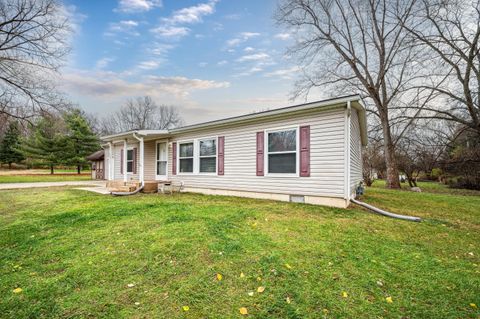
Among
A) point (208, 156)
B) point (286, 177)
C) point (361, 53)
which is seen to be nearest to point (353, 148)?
point (286, 177)

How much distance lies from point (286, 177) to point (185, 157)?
200 inches

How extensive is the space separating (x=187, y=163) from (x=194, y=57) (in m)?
6.74

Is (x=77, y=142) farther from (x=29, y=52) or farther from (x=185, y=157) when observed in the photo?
(x=185, y=157)

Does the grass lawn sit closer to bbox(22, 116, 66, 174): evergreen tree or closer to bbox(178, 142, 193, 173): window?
bbox(178, 142, 193, 173): window

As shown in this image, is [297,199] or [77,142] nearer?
[297,199]

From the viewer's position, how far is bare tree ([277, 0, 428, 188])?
14727 millimetres

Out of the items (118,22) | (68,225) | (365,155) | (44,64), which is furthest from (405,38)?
(44,64)

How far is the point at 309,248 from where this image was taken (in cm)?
370

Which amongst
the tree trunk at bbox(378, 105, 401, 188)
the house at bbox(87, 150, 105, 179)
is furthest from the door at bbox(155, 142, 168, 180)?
the tree trunk at bbox(378, 105, 401, 188)

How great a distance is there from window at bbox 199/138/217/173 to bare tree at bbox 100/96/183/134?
31.7m

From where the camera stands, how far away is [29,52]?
12.9 m

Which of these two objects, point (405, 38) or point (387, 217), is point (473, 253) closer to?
point (387, 217)

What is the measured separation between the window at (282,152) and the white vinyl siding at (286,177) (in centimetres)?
23

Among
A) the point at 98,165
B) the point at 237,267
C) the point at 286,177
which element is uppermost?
the point at 98,165
